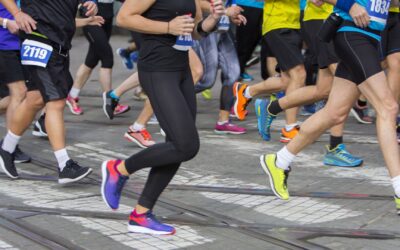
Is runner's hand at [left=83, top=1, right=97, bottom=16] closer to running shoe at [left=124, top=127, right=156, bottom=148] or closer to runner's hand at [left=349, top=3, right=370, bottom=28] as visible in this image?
running shoe at [left=124, top=127, right=156, bottom=148]

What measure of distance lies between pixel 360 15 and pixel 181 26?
4.22 ft

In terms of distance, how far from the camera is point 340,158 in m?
7.29

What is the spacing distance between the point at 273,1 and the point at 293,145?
8.18 feet

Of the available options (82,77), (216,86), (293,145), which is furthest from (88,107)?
(293,145)

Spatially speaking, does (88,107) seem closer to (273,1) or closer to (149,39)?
(273,1)

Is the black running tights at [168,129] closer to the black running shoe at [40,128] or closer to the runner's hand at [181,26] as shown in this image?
the runner's hand at [181,26]

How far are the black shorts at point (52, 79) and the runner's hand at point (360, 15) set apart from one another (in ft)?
7.47

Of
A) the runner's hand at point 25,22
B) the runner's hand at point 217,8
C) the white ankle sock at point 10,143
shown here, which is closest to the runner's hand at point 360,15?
the runner's hand at point 217,8

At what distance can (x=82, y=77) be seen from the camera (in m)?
10.5

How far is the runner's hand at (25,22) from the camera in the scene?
656 centimetres

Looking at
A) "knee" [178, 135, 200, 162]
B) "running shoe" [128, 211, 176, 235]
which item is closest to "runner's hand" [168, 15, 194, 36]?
"knee" [178, 135, 200, 162]

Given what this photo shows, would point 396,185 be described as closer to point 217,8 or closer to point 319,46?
point 217,8

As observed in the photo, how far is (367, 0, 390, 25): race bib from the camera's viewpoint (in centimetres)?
580

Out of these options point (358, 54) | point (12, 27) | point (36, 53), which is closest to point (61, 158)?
point (36, 53)
